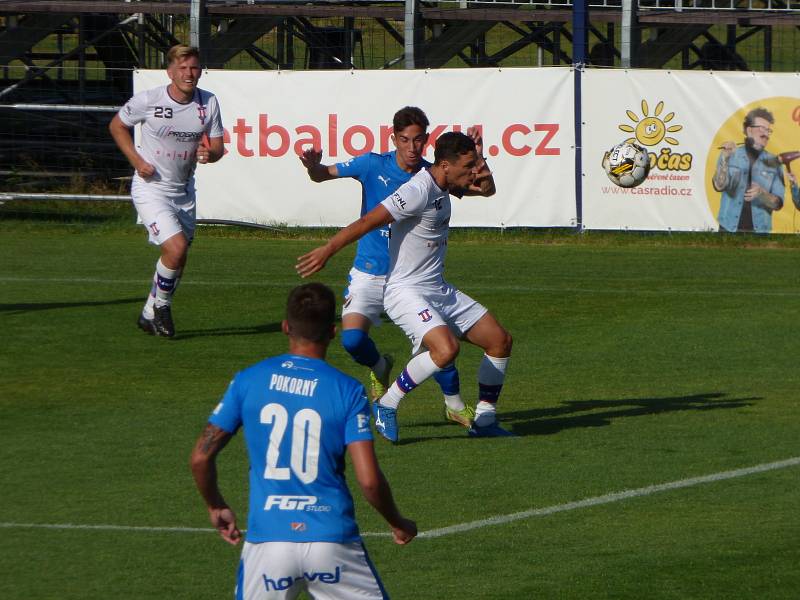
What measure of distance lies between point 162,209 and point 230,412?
839 centimetres

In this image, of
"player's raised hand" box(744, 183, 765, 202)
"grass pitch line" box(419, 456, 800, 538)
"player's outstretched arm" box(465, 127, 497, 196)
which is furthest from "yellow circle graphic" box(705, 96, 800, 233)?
"grass pitch line" box(419, 456, 800, 538)

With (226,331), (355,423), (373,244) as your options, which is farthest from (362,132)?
(355,423)

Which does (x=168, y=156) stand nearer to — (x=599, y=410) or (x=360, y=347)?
(x=360, y=347)

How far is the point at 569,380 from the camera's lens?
11.5m

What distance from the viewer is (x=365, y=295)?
10.1 m

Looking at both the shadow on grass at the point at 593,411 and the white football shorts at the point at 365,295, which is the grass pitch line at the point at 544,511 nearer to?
the shadow on grass at the point at 593,411

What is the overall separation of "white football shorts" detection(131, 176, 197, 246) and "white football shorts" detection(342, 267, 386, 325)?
333 centimetres

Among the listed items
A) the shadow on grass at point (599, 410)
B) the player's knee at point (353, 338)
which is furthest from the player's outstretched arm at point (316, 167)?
the shadow on grass at point (599, 410)

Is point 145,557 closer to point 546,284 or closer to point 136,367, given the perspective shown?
point 136,367

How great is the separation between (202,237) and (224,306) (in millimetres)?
6098

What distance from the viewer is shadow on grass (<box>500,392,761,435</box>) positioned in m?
9.99

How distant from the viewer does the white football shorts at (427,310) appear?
9188 millimetres

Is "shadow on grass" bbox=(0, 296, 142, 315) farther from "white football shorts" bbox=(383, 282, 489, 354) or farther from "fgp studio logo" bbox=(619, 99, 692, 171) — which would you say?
"fgp studio logo" bbox=(619, 99, 692, 171)

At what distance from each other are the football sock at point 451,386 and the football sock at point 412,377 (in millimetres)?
341
